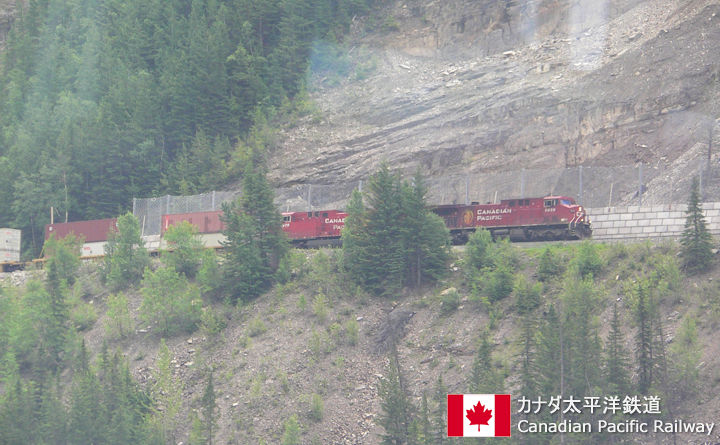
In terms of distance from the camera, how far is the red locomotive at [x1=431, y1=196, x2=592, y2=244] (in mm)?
60500

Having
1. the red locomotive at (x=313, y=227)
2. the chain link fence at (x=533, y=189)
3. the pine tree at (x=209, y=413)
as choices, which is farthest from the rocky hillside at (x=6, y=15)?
the pine tree at (x=209, y=413)

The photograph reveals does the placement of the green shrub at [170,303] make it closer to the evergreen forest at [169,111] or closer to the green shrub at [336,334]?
the green shrub at [336,334]

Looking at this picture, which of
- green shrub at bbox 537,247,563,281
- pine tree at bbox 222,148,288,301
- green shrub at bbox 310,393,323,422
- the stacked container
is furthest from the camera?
the stacked container

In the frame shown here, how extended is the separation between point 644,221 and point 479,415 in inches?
783

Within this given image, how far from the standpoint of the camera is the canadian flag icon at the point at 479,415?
4300 centimetres

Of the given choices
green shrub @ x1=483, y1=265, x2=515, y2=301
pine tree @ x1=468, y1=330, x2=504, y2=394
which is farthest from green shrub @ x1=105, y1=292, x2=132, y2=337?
pine tree @ x1=468, y1=330, x2=504, y2=394

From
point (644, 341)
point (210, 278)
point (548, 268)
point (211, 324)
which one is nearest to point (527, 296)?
point (548, 268)

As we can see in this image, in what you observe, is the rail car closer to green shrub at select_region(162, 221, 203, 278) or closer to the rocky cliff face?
green shrub at select_region(162, 221, 203, 278)

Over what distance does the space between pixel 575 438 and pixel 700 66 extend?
3783 cm

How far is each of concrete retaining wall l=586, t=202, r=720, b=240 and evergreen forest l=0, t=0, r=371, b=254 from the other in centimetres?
3277

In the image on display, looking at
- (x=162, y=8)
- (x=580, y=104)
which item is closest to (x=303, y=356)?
(x=580, y=104)

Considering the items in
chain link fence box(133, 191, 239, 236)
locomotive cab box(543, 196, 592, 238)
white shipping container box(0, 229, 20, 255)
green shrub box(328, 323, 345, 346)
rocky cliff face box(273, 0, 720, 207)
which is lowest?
green shrub box(328, 323, 345, 346)

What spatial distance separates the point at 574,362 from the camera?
146ft

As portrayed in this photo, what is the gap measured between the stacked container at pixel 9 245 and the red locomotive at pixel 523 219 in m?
36.3
